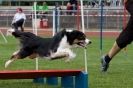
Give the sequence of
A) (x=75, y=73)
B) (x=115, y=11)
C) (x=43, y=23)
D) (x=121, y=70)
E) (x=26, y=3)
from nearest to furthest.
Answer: (x=75, y=73), (x=121, y=70), (x=115, y=11), (x=43, y=23), (x=26, y=3)

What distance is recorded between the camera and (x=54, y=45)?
8109 millimetres

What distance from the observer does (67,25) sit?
3331cm

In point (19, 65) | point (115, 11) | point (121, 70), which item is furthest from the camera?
point (115, 11)

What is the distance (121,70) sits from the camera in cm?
1059

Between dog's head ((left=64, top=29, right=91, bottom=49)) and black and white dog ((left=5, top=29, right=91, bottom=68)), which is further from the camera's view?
dog's head ((left=64, top=29, right=91, bottom=49))

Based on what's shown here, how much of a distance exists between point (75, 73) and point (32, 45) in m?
1.41

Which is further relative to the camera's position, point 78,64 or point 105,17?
point 105,17

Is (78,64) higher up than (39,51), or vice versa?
(39,51)

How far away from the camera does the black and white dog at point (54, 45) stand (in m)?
8.03

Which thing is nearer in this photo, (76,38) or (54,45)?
(54,45)

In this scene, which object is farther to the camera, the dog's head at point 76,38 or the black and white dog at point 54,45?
the dog's head at point 76,38

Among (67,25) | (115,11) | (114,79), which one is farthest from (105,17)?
(114,79)

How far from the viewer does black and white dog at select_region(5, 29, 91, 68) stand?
803 cm

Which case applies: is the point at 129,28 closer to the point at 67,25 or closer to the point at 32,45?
the point at 32,45
